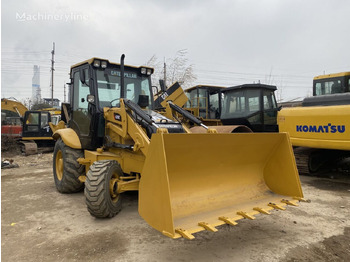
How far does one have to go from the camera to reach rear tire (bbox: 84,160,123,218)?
157 inches

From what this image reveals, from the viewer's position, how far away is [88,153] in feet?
17.5

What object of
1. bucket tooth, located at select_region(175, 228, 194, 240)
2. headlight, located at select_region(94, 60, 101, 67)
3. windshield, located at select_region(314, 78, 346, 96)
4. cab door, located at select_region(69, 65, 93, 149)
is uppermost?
windshield, located at select_region(314, 78, 346, 96)

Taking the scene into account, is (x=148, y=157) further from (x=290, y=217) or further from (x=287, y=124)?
(x=287, y=124)

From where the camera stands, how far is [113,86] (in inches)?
214

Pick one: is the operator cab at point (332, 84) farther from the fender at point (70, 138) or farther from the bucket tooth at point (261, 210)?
the fender at point (70, 138)

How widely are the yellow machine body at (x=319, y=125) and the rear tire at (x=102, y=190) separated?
16.4 feet

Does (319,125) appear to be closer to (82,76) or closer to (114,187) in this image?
(114,187)

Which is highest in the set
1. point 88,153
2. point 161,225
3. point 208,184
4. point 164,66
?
point 164,66

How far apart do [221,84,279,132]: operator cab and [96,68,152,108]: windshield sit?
3.98 metres

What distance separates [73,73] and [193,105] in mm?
5975

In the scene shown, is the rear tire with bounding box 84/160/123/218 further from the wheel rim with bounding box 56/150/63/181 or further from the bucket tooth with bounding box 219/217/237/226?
the wheel rim with bounding box 56/150/63/181

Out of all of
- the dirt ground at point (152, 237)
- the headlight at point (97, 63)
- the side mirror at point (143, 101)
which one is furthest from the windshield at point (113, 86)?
the dirt ground at point (152, 237)

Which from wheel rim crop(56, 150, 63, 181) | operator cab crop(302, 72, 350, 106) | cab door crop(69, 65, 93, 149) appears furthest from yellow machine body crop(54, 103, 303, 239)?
operator cab crop(302, 72, 350, 106)

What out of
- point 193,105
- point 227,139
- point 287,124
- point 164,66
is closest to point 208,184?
point 227,139
